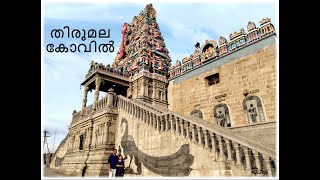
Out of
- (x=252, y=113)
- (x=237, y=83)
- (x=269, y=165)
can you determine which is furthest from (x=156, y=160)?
(x=237, y=83)

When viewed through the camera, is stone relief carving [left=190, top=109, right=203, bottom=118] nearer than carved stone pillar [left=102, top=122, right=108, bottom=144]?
No

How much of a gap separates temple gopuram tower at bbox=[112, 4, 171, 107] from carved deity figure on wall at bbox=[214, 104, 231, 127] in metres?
5.24

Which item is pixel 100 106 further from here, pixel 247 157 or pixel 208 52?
pixel 247 157

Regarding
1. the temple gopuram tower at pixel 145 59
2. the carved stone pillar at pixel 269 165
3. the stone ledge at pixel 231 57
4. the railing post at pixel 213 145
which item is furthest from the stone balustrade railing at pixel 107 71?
the carved stone pillar at pixel 269 165

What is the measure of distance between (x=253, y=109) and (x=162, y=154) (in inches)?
235

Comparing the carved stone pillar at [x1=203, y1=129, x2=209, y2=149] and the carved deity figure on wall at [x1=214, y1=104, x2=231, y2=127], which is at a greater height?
the carved deity figure on wall at [x1=214, y1=104, x2=231, y2=127]

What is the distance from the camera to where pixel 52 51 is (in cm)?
738

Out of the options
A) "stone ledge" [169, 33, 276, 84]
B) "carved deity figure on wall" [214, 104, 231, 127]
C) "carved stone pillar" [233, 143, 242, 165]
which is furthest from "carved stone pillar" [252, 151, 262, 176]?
"stone ledge" [169, 33, 276, 84]

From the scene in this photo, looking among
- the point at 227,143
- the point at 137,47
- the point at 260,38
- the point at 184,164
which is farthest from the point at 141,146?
the point at 137,47

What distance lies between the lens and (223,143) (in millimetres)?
6426

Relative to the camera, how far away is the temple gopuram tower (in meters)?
17.2

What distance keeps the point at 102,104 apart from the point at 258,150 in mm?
10448

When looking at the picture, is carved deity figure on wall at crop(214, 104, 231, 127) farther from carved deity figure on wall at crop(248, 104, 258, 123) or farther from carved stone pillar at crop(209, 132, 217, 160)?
carved stone pillar at crop(209, 132, 217, 160)

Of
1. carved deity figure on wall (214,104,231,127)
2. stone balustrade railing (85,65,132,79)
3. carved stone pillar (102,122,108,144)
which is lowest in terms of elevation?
carved stone pillar (102,122,108,144)
